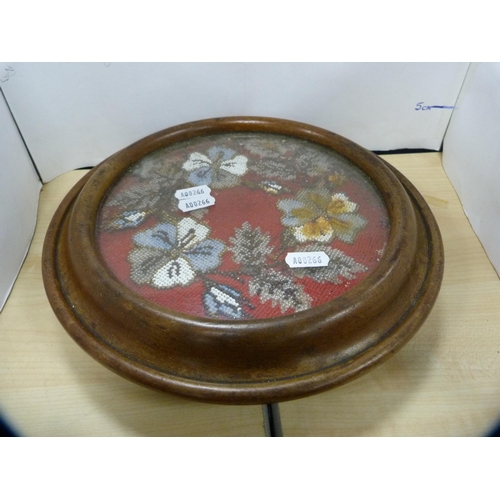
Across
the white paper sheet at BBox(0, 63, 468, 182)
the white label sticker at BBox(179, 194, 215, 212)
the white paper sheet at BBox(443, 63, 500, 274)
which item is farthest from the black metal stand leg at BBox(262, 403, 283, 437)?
the white paper sheet at BBox(0, 63, 468, 182)

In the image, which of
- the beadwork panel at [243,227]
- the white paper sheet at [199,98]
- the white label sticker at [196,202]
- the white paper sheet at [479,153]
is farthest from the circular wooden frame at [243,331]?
the white paper sheet at [199,98]

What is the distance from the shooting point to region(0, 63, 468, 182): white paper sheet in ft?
4.18

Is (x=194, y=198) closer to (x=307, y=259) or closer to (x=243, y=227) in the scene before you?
(x=243, y=227)

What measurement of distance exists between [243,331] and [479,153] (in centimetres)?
85

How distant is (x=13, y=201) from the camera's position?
1.18 metres

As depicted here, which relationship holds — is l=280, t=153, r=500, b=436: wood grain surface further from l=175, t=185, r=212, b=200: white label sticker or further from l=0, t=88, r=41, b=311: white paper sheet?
l=0, t=88, r=41, b=311: white paper sheet

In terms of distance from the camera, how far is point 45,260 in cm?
90

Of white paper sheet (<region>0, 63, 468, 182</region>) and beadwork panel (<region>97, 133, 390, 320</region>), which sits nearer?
beadwork panel (<region>97, 133, 390, 320</region>)

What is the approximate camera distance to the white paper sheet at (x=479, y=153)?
117 centimetres

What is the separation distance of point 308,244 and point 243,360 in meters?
0.27

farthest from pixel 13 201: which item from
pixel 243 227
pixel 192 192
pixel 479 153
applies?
pixel 479 153

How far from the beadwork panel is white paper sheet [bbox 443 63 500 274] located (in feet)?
1.18

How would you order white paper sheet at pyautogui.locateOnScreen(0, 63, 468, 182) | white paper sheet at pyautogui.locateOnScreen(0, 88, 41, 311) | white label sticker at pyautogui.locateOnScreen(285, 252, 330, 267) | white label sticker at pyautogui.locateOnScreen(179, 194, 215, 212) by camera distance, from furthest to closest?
white paper sheet at pyautogui.locateOnScreen(0, 63, 468, 182), white paper sheet at pyautogui.locateOnScreen(0, 88, 41, 311), white label sticker at pyautogui.locateOnScreen(179, 194, 215, 212), white label sticker at pyautogui.locateOnScreen(285, 252, 330, 267)

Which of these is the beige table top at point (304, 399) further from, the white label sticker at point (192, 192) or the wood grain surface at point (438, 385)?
the white label sticker at point (192, 192)
